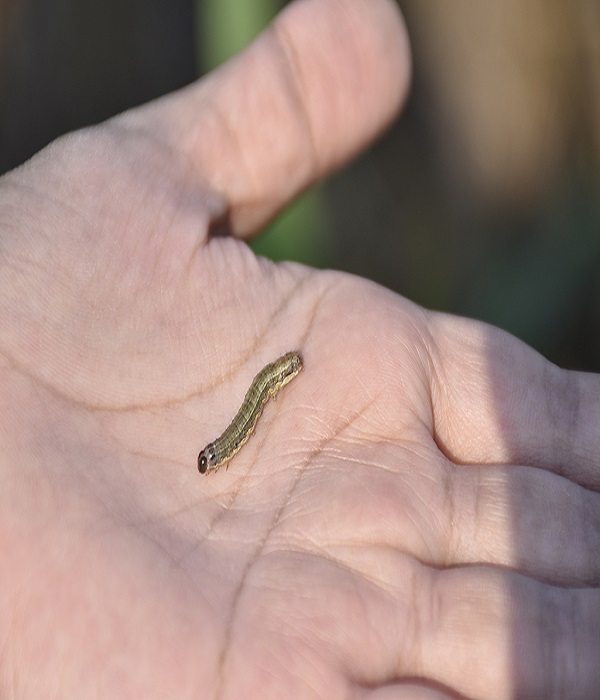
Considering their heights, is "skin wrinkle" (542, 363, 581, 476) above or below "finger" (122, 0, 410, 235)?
below

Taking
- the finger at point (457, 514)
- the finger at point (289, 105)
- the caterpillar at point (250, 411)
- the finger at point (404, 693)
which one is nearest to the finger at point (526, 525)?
the finger at point (457, 514)

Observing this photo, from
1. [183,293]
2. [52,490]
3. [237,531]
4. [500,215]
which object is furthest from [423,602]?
[500,215]

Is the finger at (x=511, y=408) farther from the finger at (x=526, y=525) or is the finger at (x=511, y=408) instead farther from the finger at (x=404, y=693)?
the finger at (x=404, y=693)

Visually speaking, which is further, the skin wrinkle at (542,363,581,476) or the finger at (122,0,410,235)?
the finger at (122,0,410,235)

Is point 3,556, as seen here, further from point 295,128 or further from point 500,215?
point 500,215

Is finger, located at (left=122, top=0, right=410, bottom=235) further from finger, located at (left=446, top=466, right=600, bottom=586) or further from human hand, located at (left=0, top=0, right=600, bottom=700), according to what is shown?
finger, located at (left=446, top=466, right=600, bottom=586)

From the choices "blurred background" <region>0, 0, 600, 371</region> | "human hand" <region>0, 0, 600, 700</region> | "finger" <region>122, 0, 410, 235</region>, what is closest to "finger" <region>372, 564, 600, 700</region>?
"human hand" <region>0, 0, 600, 700</region>
